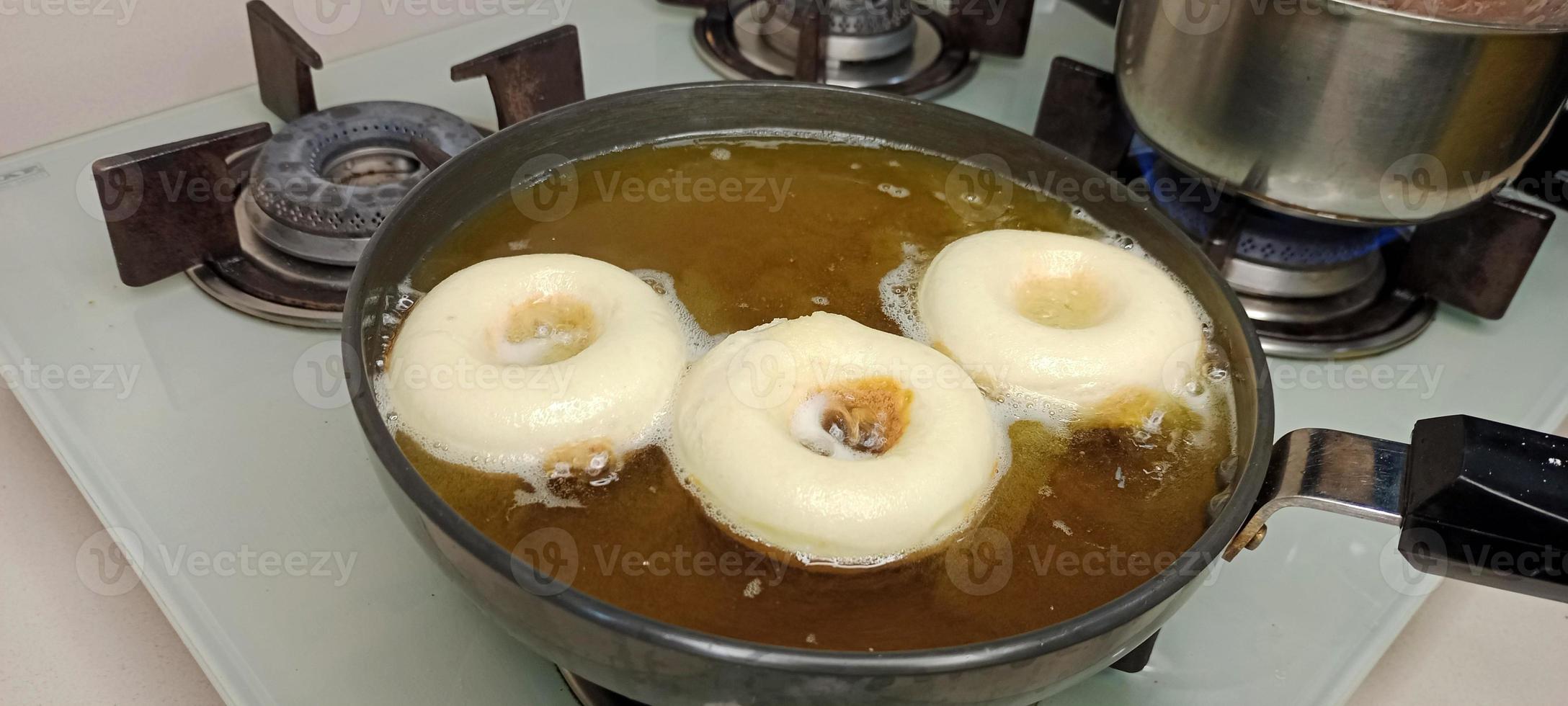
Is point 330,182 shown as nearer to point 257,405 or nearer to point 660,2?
point 257,405

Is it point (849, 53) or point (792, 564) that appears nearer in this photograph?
point (792, 564)

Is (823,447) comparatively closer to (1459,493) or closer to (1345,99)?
(1459,493)

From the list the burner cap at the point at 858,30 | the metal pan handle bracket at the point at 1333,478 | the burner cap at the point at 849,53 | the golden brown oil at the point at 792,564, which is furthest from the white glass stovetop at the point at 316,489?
the burner cap at the point at 858,30

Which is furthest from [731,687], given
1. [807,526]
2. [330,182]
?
[330,182]

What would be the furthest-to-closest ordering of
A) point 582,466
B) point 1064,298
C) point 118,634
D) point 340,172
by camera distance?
point 340,172 < point 1064,298 < point 118,634 < point 582,466

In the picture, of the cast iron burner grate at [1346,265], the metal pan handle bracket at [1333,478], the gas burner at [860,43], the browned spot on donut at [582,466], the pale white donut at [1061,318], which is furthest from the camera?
the gas burner at [860,43]

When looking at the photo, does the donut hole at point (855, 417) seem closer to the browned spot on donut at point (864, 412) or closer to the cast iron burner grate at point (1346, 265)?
the browned spot on donut at point (864, 412)

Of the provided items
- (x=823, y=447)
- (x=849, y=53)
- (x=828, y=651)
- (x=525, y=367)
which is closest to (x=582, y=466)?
(x=525, y=367)

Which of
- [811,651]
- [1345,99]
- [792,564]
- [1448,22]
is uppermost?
[1448,22]
